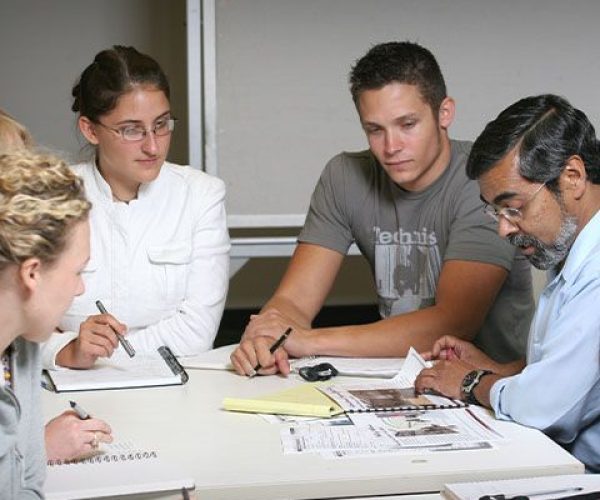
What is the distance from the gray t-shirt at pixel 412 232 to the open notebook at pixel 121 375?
28.6 inches

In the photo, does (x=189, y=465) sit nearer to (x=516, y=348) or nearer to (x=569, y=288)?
(x=569, y=288)

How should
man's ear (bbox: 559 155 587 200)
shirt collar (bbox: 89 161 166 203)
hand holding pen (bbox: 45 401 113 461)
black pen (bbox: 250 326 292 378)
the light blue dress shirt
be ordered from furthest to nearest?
shirt collar (bbox: 89 161 166 203) → black pen (bbox: 250 326 292 378) → man's ear (bbox: 559 155 587 200) → the light blue dress shirt → hand holding pen (bbox: 45 401 113 461)

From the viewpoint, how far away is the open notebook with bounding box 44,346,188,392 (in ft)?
6.97

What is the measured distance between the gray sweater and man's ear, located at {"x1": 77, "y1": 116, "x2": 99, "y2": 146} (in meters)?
1.23

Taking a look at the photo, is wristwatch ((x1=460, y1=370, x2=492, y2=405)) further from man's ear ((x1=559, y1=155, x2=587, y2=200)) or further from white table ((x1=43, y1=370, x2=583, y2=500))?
man's ear ((x1=559, y1=155, x2=587, y2=200))

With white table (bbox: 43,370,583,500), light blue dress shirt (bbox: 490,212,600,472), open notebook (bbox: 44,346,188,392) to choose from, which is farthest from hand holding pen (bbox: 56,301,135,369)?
light blue dress shirt (bbox: 490,212,600,472)

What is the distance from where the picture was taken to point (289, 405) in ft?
6.30

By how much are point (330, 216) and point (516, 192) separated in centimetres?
95

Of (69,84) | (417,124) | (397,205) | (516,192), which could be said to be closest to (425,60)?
(417,124)

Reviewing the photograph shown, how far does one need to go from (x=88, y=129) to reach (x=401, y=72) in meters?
0.88

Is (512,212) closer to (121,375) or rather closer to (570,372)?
(570,372)

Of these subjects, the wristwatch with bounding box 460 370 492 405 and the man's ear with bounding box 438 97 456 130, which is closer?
the wristwatch with bounding box 460 370 492 405

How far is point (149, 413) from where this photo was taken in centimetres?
195

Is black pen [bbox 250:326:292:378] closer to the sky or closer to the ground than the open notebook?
closer to the sky
